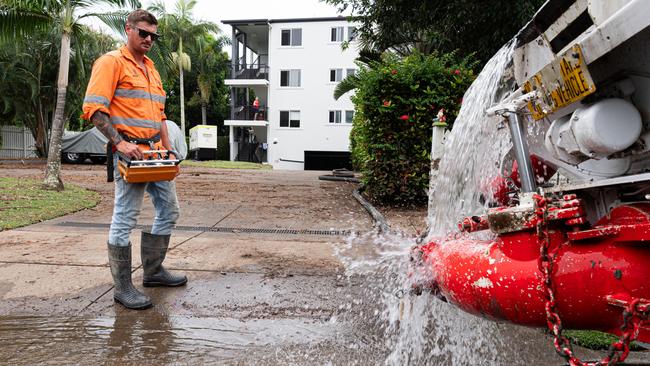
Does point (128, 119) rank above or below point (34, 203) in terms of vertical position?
above

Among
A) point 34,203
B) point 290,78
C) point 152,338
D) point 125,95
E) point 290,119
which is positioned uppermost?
point 290,78

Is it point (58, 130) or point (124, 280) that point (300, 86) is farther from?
point (124, 280)

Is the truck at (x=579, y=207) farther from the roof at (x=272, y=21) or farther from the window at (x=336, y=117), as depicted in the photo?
the roof at (x=272, y=21)

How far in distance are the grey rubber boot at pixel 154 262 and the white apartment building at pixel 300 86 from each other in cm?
2765

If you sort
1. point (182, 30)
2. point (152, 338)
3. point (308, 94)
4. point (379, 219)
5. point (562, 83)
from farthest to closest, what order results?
point (182, 30), point (308, 94), point (379, 219), point (152, 338), point (562, 83)

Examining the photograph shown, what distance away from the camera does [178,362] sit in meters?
2.64

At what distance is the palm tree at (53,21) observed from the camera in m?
10.1

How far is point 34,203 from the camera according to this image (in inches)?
315

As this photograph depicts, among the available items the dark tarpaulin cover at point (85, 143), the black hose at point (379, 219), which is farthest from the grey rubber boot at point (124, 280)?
the dark tarpaulin cover at point (85, 143)

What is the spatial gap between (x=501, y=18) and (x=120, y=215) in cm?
657

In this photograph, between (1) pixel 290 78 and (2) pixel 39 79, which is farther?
(1) pixel 290 78

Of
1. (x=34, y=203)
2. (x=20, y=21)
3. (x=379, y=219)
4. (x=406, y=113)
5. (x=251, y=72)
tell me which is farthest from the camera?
(x=251, y=72)

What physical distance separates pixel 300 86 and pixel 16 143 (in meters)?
18.4

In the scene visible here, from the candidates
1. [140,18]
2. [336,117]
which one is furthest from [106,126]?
[336,117]
